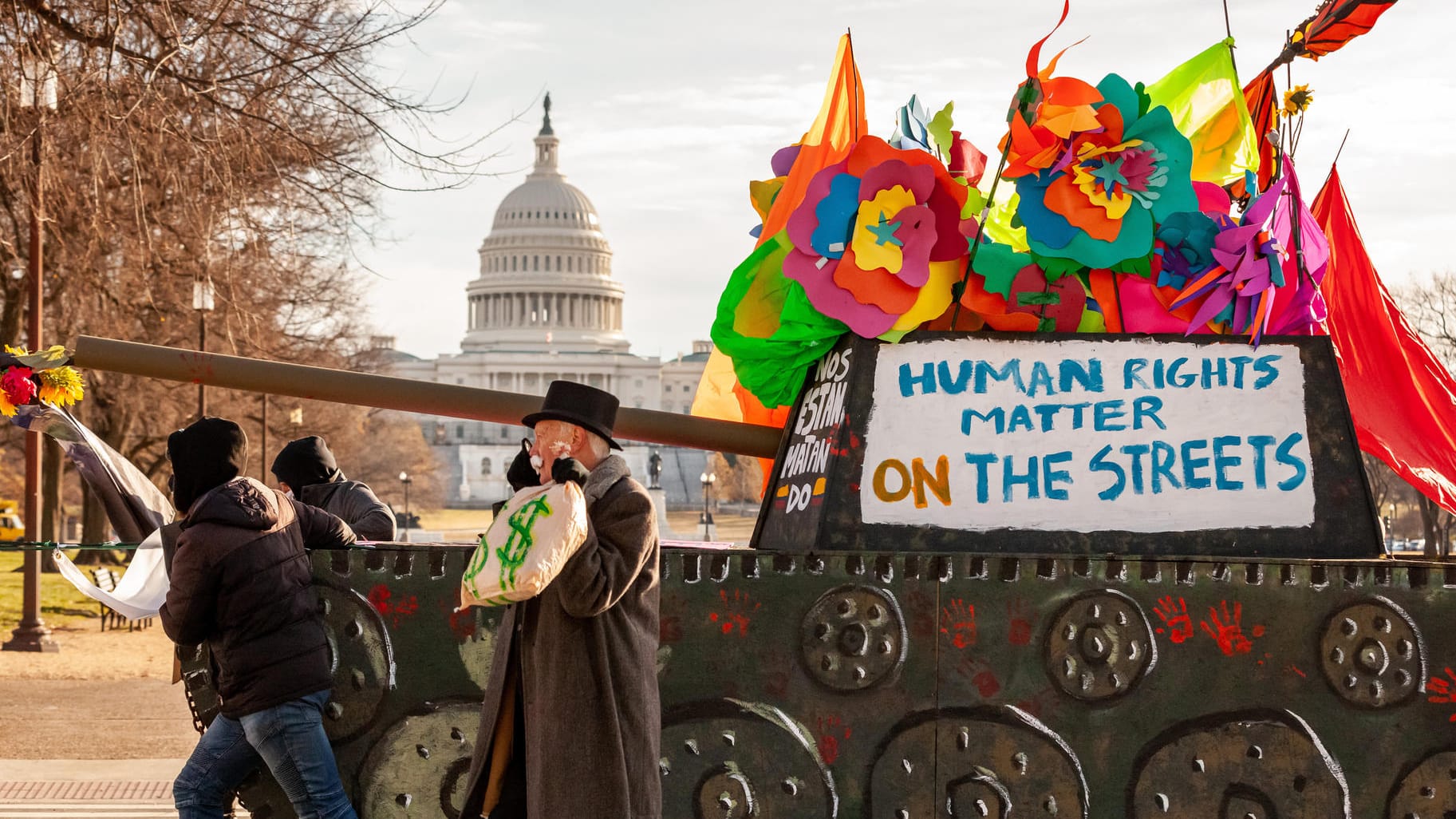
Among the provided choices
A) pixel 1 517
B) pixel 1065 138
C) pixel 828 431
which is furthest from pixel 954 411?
pixel 1 517

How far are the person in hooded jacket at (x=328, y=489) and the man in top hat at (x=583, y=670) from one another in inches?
69.4

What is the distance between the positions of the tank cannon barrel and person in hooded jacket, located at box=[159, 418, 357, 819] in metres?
0.63

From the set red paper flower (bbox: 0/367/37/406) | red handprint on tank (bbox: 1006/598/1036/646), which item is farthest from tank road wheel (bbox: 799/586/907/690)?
red paper flower (bbox: 0/367/37/406)

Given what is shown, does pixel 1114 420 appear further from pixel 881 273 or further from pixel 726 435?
pixel 726 435

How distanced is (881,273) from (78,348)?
2.49m

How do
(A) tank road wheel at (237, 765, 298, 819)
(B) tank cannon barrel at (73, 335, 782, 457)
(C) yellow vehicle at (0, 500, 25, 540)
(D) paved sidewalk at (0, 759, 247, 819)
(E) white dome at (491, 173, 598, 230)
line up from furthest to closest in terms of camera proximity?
(E) white dome at (491, 173, 598, 230) < (C) yellow vehicle at (0, 500, 25, 540) < (D) paved sidewalk at (0, 759, 247, 819) < (B) tank cannon barrel at (73, 335, 782, 457) < (A) tank road wheel at (237, 765, 298, 819)

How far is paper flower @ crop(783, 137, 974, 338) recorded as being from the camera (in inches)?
191

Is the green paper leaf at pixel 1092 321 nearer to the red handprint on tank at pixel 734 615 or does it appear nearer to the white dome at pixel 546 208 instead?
the red handprint on tank at pixel 734 615

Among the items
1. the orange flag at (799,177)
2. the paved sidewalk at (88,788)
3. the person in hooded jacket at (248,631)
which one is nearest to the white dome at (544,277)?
the paved sidewalk at (88,788)

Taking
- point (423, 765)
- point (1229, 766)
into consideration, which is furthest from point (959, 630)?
point (423, 765)

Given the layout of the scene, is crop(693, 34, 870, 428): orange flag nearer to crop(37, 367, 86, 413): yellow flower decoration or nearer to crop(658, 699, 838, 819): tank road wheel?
crop(658, 699, 838, 819): tank road wheel

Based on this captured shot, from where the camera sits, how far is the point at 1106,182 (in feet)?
16.0

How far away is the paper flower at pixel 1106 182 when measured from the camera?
16.1ft

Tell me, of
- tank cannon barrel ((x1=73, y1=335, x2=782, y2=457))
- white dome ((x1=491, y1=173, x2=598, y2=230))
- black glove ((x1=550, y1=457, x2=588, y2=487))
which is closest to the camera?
black glove ((x1=550, y1=457, x2=588, y2=487))
